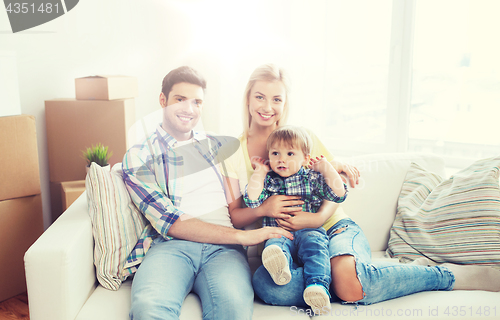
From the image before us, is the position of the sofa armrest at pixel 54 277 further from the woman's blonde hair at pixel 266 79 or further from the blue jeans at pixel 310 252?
the woman's blonde hair at pixel 266 79

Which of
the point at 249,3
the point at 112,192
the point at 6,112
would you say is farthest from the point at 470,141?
the point at 6,112

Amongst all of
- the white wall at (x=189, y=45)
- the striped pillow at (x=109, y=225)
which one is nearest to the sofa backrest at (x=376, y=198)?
the striped pillow at (x=109, y=225)

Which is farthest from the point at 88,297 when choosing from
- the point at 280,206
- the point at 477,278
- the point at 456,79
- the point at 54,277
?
the point at 456,79

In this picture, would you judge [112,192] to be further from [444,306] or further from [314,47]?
[314,47]

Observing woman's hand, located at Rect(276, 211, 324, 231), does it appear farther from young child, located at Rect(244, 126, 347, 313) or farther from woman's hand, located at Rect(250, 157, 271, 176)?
woman's hand, located at Rect(250, 157, 271, 176)

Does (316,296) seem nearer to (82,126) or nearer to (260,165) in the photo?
(260,165)

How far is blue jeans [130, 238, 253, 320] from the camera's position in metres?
1.12

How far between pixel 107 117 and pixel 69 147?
0.92ft

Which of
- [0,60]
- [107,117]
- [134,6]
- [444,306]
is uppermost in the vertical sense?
[134,6]

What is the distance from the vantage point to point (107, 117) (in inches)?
89.7

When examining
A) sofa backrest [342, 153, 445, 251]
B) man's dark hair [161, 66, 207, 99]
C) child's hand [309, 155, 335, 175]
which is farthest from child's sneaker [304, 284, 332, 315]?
man's dark hair [161, 66, 207, 99]

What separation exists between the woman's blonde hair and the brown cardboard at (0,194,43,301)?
114 centimetres

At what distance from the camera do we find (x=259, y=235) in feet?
4.62

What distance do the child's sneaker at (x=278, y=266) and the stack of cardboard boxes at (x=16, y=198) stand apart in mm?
1307
